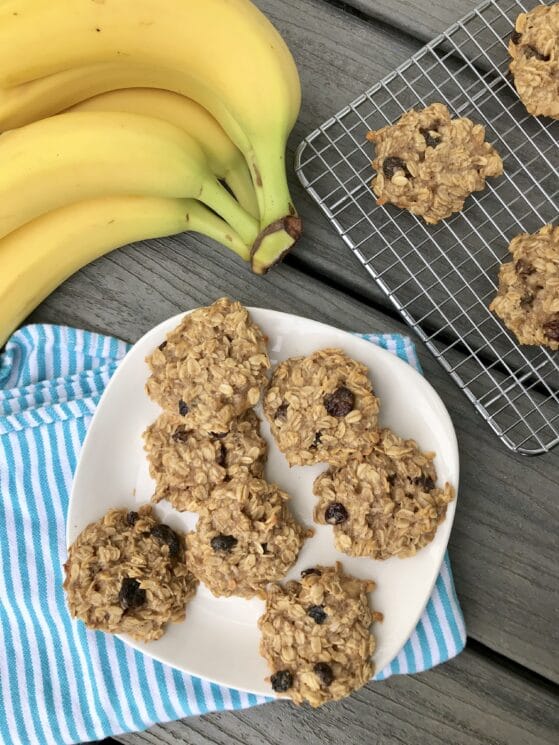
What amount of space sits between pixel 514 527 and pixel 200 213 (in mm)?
755

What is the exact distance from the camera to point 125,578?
99 centimetres

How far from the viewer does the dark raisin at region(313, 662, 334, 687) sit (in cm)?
97

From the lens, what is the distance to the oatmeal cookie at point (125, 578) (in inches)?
39.1

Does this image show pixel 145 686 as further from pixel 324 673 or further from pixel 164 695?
pixel 324 673

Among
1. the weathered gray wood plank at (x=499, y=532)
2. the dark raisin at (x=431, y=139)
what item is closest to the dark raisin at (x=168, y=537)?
the weathered gray wood plank at (x=499, y=532)

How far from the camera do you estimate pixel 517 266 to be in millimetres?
1049

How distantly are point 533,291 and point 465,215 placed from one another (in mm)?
194

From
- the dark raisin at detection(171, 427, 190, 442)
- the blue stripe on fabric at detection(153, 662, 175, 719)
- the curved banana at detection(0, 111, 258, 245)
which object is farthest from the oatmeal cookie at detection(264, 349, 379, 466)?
the blue stripe on fabric at detection(153, 662, 175, 719)

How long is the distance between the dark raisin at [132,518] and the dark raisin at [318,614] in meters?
0.31

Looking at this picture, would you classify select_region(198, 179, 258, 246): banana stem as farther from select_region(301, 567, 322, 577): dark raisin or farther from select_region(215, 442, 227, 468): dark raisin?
select_region(301, 567, 322, 577): dark raisin

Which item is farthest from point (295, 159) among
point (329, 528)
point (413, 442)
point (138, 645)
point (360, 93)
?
point (138, 645)

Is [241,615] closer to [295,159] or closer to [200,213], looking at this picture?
[200,213]

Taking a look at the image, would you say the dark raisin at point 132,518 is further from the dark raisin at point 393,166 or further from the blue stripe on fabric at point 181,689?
the dark raisin at point 393,166

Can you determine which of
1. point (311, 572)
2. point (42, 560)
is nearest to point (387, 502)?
point (311, 572)
